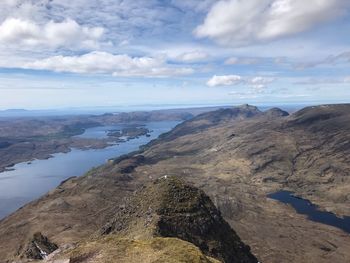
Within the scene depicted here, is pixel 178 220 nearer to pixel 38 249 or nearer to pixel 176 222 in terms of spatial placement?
pixel 176 222

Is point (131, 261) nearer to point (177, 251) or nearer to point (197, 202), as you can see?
point (177, 251)

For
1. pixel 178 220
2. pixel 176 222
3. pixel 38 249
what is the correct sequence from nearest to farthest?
pixel 176 222, pixel 178 220, pixel 38 249

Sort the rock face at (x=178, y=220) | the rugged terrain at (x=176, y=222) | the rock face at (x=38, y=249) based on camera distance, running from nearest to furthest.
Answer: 1. the rugged terrain at (x=176, y=222)
2. the rock face at (x=178, y=220)
3. the rock face at (x=38, y=249)

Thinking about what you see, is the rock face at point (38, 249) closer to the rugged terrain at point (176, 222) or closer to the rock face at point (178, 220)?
the rugged terrain at point (176, 222)

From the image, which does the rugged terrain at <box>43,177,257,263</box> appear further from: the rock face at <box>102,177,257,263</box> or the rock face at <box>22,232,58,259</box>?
the rock face at <box>22,232,58,259</box>

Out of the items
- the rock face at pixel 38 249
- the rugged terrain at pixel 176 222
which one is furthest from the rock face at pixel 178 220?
the rock face at pixel 38 249

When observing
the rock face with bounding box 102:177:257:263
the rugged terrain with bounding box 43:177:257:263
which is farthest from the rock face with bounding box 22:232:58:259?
the rock face with bounding box 102:177:257:263

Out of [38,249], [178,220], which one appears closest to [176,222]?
[178,220]

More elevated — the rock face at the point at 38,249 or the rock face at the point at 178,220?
the rock face at the point at 178,220

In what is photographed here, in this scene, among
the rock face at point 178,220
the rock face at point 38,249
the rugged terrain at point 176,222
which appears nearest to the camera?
the rugged terrain at point 176,222
